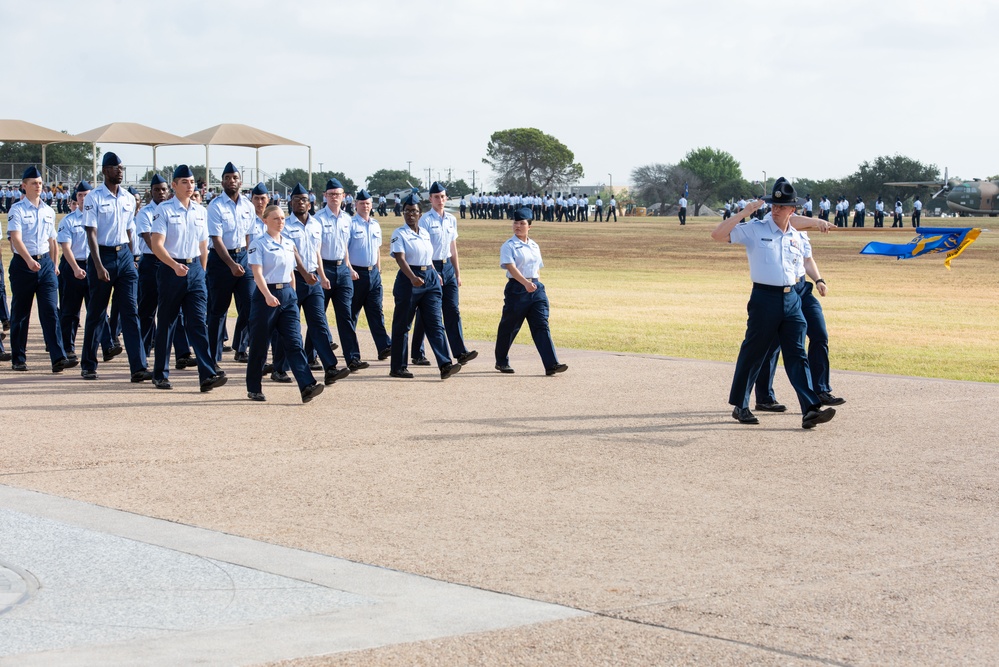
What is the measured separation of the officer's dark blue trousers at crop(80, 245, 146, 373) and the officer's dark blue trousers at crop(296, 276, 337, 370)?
A: 150 cm

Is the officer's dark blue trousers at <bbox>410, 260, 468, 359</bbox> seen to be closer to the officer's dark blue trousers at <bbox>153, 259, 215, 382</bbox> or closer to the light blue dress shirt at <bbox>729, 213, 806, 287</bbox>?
the officer's dark blue trousers at <bbox>153, 259, 215, 382</bbox>

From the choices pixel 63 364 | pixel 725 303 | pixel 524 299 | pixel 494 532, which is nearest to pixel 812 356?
pixel 524 299

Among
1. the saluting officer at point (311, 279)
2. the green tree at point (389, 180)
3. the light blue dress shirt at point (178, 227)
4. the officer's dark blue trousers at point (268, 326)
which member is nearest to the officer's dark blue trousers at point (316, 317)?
the saluting officer at point (311, 279)

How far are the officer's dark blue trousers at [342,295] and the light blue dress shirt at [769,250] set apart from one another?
15.6 ft

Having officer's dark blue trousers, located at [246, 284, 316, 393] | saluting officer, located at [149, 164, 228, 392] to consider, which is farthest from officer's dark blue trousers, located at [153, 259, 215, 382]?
officer's dark blue trousers, located at [246, 284, 316, 393]

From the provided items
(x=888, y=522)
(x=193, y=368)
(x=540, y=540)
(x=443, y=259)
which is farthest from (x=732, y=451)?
(x=193, y=368)

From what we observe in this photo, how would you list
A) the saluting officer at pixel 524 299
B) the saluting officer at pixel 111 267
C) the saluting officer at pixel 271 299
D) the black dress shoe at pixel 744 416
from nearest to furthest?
the black dress shoe at pixel 744 416, the saluting officer at pixel 271 299, the saluting officer at pixel 111 267, the saluting officer at pixel 524 299

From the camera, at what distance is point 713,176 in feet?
483

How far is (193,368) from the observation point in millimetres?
13953

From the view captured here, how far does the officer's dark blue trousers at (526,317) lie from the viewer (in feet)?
43.3

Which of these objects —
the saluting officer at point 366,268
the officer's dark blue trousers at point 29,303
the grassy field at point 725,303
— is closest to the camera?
the officer's dark blue trousers at point 29,303

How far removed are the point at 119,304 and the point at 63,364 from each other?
1.33 metres

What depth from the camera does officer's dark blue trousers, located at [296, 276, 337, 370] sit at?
11883 millimetres

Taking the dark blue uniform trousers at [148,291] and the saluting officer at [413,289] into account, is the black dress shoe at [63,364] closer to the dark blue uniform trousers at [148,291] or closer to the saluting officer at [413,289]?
the dark blue uniform trousers at [148,291]
